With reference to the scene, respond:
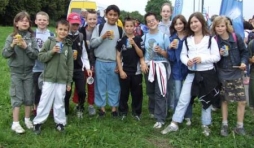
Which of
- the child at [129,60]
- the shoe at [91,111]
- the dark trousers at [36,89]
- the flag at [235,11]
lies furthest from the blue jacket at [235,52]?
the dark trousers at [36,89]

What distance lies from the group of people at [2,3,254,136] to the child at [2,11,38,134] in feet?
0.05

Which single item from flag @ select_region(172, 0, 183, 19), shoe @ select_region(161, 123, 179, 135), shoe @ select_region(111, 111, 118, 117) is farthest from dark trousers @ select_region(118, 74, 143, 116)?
flag @ select_region(172, 0, 183, 19)

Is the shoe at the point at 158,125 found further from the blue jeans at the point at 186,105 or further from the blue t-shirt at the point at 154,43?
the blue t-shirt at the point at 154,43

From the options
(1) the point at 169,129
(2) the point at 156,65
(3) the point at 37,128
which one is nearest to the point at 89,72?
(2) the point at 156,65

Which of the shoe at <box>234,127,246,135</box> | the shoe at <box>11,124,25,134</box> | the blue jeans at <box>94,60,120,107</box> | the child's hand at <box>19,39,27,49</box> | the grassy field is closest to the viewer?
the grassy field

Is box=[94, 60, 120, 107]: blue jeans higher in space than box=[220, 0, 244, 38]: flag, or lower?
lower

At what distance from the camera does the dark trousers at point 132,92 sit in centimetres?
538

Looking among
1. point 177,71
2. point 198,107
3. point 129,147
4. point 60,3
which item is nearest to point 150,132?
point 129,147

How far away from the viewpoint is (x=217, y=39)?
4902 mm

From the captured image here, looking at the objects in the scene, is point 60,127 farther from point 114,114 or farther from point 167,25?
point 167,25

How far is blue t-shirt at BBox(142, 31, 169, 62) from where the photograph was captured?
17.1 ft

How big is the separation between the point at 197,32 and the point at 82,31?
193 cm

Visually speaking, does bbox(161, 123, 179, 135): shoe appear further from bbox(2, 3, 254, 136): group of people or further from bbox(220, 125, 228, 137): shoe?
bbox(220, 125, 228, 137): shoe

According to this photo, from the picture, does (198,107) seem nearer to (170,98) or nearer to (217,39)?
(170,98)
